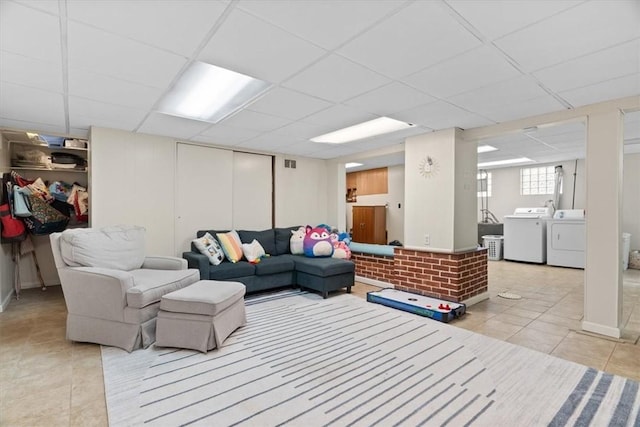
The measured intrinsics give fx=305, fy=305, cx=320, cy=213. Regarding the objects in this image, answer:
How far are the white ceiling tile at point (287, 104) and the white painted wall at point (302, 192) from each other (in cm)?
238

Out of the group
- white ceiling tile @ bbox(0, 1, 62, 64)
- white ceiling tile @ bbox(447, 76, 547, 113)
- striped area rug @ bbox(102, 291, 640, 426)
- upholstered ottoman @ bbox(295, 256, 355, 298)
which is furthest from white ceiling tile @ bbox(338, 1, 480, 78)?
upholstered ottoman @ bbox(295, 256, 355, 298)

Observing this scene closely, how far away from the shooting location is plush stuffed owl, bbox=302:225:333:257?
15.9 ft

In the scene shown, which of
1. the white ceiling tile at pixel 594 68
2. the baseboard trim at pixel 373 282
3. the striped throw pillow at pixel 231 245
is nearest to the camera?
the white ceiling tile at pixel 594 68

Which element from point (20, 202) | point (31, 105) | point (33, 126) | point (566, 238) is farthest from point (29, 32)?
point (566, 238)

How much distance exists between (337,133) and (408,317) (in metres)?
2.62

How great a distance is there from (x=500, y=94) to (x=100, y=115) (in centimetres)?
419

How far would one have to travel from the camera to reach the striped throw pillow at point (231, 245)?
438 centimetres

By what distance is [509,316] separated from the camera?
3586 mm

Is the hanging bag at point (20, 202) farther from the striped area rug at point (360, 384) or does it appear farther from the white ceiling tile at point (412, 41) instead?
the white ceiling tile at point (412, 41)

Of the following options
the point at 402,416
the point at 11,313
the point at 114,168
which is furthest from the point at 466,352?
the point at 11,313

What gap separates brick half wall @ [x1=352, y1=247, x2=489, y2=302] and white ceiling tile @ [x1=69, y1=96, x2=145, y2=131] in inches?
152

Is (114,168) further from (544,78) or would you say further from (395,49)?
(544,78)

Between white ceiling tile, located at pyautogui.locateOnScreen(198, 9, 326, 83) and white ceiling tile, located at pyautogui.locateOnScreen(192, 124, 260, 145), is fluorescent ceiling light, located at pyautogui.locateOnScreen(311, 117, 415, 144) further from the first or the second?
white ceiling tile, located at pyautogui.locateOnScreen(198, 9, 326, 83)

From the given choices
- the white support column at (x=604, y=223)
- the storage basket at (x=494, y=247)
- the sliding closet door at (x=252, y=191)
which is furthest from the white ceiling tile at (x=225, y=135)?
the storage basket at (x=494, y=247)
